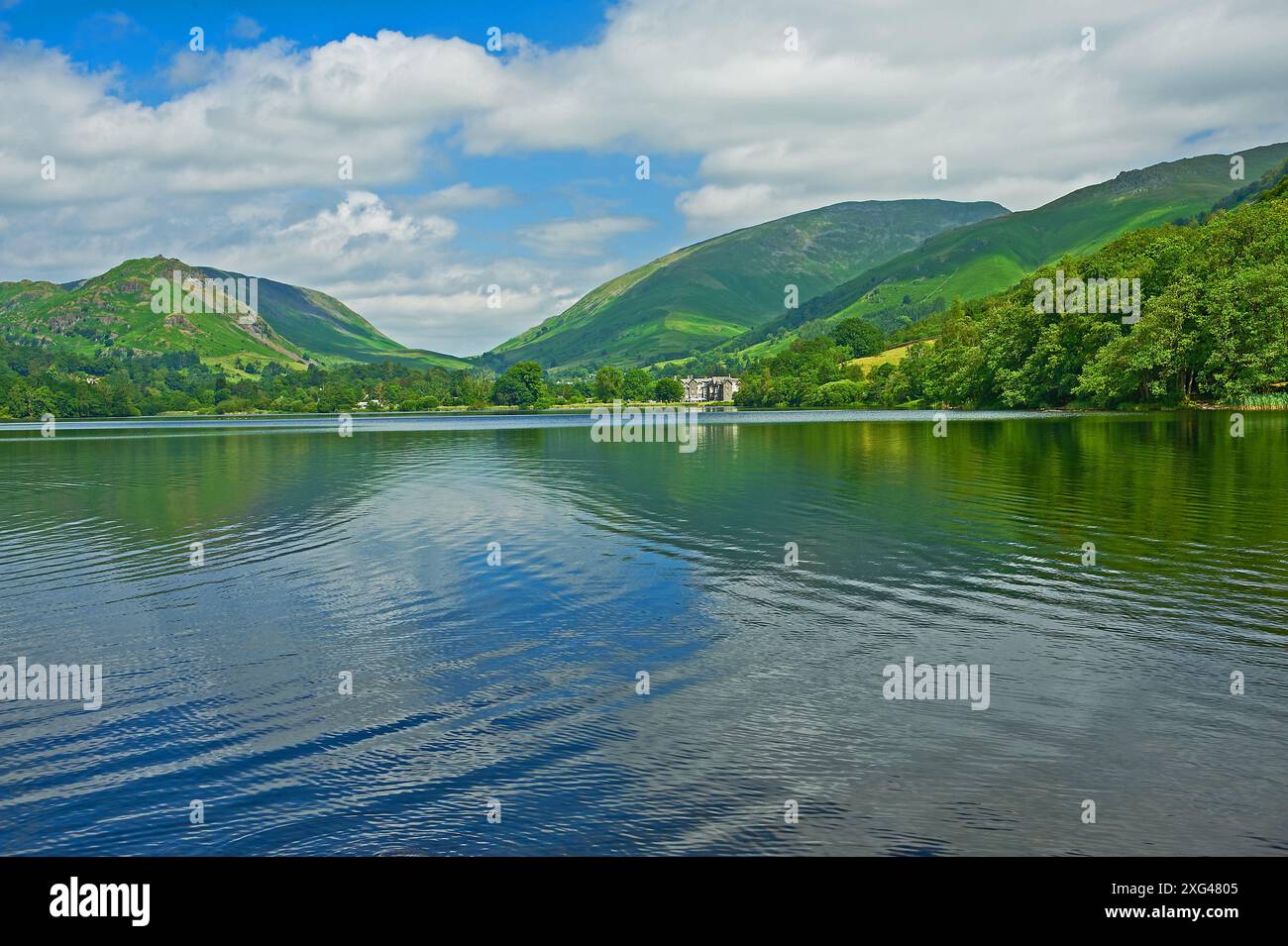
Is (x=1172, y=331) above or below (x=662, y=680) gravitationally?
above

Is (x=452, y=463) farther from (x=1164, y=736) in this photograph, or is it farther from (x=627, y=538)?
(x=1164, y=736)

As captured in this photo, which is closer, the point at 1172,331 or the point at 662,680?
the point at 662,680

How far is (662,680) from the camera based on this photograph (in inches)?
639

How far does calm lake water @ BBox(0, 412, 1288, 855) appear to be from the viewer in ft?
35.1

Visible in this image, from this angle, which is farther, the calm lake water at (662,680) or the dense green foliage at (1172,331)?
the dense green foliage at (1172,331)

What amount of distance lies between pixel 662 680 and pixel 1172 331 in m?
124

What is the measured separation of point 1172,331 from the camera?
11650cm

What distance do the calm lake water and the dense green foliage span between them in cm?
9032

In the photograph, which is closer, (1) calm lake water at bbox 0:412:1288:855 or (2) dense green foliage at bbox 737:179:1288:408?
(1) calm lake water at bbox 0:412:1288:855

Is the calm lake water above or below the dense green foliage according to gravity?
below

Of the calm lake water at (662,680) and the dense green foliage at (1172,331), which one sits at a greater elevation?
the dense green foliage at (1172,331)

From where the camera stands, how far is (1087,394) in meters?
137

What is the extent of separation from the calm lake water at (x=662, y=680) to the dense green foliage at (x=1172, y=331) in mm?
90317

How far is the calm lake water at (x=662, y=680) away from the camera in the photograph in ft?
35.1
